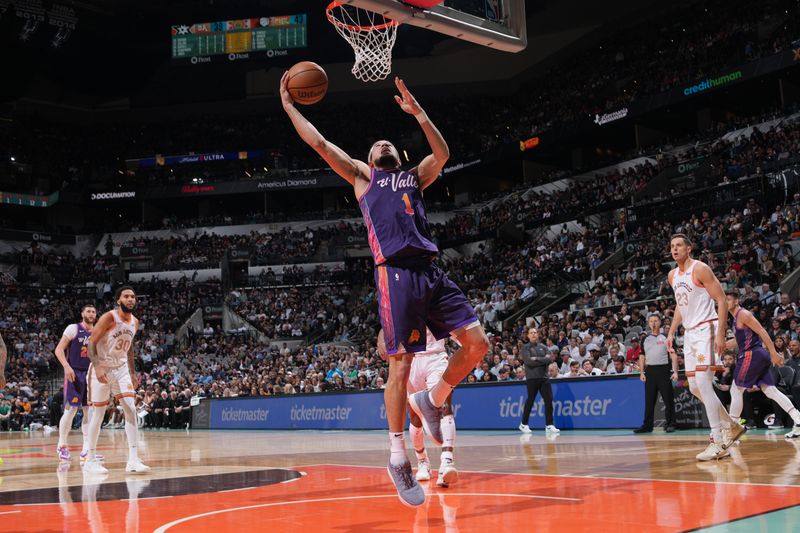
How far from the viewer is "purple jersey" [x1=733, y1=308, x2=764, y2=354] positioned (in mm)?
9875

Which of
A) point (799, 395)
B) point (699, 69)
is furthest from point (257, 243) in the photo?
point (799, 395)

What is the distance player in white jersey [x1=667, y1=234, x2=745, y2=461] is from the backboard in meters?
3.82

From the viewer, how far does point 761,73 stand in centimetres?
2673

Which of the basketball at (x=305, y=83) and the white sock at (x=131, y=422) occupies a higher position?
the basketball at (x=305, y=83)

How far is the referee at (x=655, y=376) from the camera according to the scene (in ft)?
40.0

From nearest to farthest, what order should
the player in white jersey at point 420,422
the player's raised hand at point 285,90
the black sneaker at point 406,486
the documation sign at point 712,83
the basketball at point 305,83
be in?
the black sneaker at point 406,486, the player's raised hand at point 285,90, the basketball at point 305,83, the player in white jersey at point 420,422, the documation sign at point 712,83

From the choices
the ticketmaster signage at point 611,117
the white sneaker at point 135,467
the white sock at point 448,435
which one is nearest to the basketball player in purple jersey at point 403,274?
the white sock at point 448,435

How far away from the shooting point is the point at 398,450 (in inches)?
189

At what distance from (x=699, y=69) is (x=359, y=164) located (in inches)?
1105

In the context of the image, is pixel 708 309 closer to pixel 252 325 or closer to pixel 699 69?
pixel 699 69

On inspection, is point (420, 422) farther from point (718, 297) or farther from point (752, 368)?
point (752, 368)

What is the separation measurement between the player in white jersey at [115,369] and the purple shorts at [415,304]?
4.60 m

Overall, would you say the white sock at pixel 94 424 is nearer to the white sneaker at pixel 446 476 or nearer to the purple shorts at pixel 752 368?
the white sneaker at pixel 446 476

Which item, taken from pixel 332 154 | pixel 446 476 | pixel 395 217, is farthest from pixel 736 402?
pixel 332 154
